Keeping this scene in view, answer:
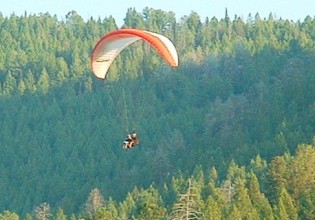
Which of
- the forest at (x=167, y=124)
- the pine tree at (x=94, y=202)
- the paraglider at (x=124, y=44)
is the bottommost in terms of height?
the pine tree at (x=94, y=202)

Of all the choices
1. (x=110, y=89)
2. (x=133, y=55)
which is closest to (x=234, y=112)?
(x=110, y=89)

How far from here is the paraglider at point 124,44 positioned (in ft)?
103

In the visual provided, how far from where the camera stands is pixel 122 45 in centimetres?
3266

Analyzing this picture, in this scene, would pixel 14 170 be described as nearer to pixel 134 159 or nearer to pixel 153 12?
pixel 134 159

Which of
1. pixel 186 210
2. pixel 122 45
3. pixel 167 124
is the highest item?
pixel 122 45

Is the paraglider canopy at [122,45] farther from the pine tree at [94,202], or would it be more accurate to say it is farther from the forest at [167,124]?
the pine tree at [94,202]

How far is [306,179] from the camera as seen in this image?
222 feet

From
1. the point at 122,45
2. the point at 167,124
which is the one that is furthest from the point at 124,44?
the point at 167,124

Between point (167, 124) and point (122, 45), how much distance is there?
9245 centimetres

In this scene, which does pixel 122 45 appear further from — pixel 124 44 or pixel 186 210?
pixel 186 210

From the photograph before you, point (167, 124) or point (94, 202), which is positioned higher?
point (167, 124)

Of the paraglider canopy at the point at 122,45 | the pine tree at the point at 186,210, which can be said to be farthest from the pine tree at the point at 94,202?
the paraglider canopy at the point at 122,45

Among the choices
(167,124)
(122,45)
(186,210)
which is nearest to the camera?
(122,45)

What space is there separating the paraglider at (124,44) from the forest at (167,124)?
20386 millimetres
